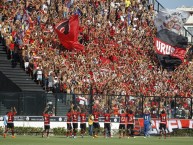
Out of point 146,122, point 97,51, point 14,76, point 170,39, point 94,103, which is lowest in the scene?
point 146,122

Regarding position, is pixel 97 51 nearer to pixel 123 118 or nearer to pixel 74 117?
pixel 123 118

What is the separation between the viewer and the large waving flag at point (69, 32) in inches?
2549

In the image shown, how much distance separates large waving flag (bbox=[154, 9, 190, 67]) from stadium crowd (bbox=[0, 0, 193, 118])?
0.65 meters

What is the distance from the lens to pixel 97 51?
65875mm

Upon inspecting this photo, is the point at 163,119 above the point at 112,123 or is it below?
above

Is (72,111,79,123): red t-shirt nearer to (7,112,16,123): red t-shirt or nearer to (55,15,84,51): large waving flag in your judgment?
(7,112,16,123): red t-shirt

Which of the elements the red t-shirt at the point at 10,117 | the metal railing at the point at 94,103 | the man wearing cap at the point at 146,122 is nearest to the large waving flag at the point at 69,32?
the metal railing at the point at 94,103

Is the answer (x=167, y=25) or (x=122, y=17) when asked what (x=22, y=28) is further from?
(x=167, y=25)

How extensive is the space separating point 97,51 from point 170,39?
34.7 feet

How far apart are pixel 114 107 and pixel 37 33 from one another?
25.1 feet

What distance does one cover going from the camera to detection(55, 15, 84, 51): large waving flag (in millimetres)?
64750

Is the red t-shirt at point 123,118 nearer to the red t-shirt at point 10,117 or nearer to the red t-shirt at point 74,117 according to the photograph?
the red t-shirt at point 74,117

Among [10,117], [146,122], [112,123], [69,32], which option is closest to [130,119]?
[146,122]

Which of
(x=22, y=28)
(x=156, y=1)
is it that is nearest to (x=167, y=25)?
(x=156, y=1)
